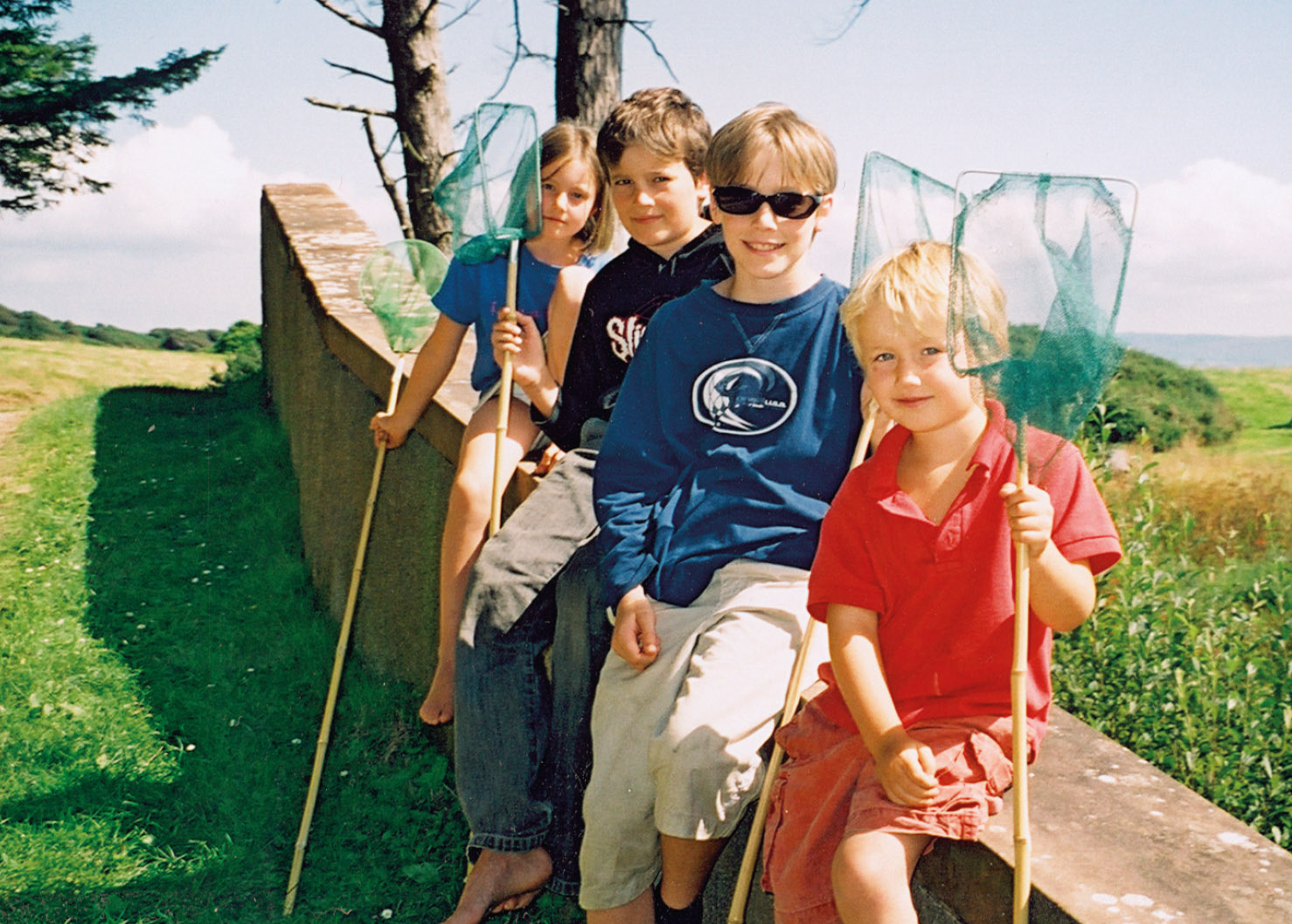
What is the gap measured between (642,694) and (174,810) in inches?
89.7

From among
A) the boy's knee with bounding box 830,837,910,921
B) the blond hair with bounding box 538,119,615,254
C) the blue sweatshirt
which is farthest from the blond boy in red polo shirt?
the blond hair with bounding box 538,119,615,254

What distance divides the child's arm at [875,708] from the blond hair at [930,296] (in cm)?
47

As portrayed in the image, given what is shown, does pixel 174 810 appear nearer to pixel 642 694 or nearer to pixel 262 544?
pixel 642 694

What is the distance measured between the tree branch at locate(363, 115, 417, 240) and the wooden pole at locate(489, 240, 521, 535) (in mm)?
4399

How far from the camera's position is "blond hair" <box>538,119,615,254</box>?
11.8ft

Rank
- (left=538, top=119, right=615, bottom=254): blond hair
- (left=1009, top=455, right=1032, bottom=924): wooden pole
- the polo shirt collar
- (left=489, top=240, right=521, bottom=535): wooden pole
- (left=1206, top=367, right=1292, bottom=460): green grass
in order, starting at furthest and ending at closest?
1. (left=1206, top=367, right=1292, bottom=460): green grass
2. (left=538, top=119, right=615, bottom=254): blond hair
3. (left=489, top=240, right=521, bottom=535): wooden pole
4. the polo shirt collar
5. (left=1009, top=455, right=1032, bottom=924): wooden pole

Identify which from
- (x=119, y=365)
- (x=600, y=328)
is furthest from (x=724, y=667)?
(x=119, y=365)

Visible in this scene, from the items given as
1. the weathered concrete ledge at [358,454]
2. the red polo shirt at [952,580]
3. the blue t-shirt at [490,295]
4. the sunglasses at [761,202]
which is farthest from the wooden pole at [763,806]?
the blue t-shirt at [490,295]

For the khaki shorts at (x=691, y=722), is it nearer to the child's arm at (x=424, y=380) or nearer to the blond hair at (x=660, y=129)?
the blond hair at (x=660, y=129)

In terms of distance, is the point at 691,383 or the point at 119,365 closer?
the point at 691,383

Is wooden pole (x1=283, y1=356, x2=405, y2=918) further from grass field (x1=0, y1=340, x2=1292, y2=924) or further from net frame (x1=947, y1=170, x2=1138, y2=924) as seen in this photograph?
net frame (x1=947, y1=170, x2=1138, y2=924)

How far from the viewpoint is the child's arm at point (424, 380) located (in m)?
3.84

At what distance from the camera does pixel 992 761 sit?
2.03m

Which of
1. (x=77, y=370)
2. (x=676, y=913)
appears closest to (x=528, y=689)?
(x=676, y=913)
